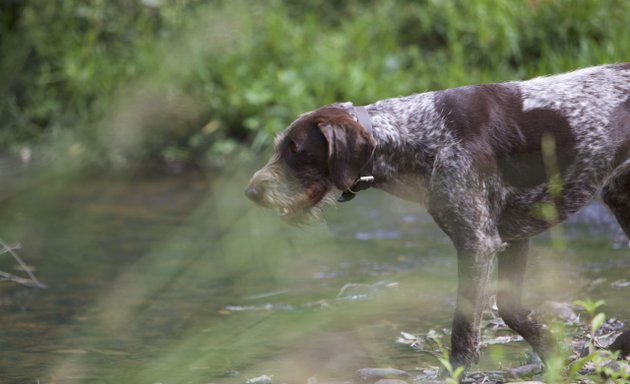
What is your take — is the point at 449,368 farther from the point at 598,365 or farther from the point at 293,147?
the point at 293,147

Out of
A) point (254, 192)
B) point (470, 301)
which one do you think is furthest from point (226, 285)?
point (470, 301)

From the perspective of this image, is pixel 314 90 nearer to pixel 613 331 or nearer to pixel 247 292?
pixel 247 292

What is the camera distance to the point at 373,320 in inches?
219

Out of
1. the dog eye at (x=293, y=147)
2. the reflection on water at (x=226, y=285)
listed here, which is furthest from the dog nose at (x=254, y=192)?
the reflection on water at (x=226, y=285)

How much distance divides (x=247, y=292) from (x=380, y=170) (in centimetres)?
181

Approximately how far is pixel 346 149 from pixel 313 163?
0.21 m

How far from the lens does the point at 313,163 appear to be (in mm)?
4719

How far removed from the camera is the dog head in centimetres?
459

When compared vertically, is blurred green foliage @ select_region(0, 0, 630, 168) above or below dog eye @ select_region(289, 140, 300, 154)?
below

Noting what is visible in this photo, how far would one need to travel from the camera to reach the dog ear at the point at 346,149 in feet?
15.0

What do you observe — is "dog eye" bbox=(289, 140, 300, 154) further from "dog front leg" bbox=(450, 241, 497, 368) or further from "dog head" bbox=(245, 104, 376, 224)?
"dog front leg" bbox=(450, 241, 497, 368)

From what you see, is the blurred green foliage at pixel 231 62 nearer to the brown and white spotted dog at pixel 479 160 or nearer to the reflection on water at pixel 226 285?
the reflection on water at pixel 226 285

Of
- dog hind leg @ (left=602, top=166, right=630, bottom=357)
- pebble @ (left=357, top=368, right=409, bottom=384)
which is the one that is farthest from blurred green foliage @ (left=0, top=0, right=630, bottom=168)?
pebble @ (left=357, top=368, right=409, bottom=384)

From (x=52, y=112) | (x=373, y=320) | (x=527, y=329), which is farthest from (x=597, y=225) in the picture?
(x=52, y=112)
